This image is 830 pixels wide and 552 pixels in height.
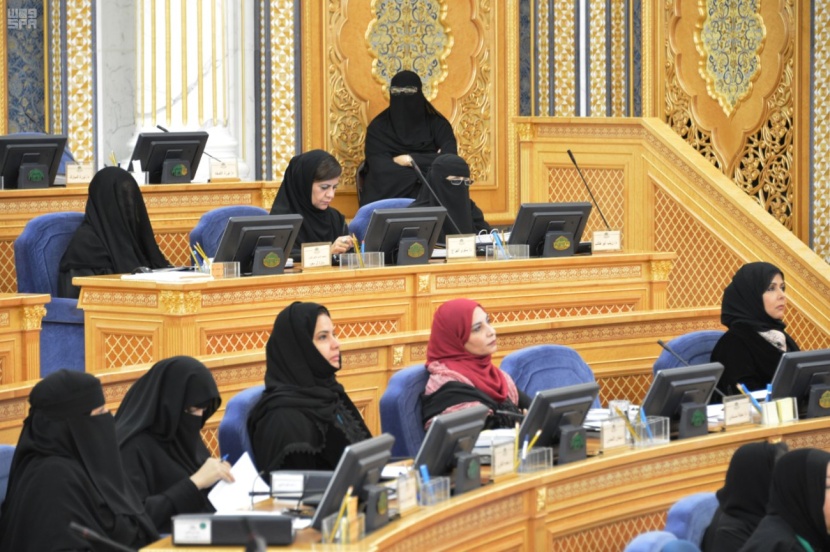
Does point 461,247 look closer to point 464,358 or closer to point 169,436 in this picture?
point 464,358

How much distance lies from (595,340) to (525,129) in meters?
4.19

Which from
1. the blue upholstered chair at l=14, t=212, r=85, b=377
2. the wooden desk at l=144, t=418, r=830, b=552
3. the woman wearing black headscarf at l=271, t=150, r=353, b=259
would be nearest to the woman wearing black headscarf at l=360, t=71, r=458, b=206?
the woman wearing black headscarf at l=271, t=150, r=353, b=259

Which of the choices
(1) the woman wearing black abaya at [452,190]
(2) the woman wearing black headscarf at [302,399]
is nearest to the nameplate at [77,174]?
(1) the woman wearing black abaya at [452,190]

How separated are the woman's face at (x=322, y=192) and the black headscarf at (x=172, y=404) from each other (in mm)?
3309

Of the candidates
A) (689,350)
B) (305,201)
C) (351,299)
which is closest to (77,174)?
(305,201)

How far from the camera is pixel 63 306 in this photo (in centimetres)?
717

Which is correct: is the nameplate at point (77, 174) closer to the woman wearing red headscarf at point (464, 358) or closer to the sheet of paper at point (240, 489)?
the woman wearing red headscarf at point (464, 358)

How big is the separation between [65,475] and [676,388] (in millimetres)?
2257

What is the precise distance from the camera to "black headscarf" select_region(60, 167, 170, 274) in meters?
7.51

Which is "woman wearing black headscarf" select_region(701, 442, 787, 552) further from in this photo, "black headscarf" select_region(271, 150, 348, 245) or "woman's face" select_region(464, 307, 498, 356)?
"black headscarf" select_region(271, 150, 348, 245)

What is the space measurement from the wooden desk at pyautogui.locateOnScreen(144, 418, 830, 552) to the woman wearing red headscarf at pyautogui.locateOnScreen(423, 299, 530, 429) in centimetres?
53

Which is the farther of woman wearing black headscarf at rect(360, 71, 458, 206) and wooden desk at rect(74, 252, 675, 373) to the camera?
woman wearing black headscarf at rect(360, 71, 458, 206)

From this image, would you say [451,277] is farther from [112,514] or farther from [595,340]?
[112,514]

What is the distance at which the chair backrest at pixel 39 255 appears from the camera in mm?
7453
